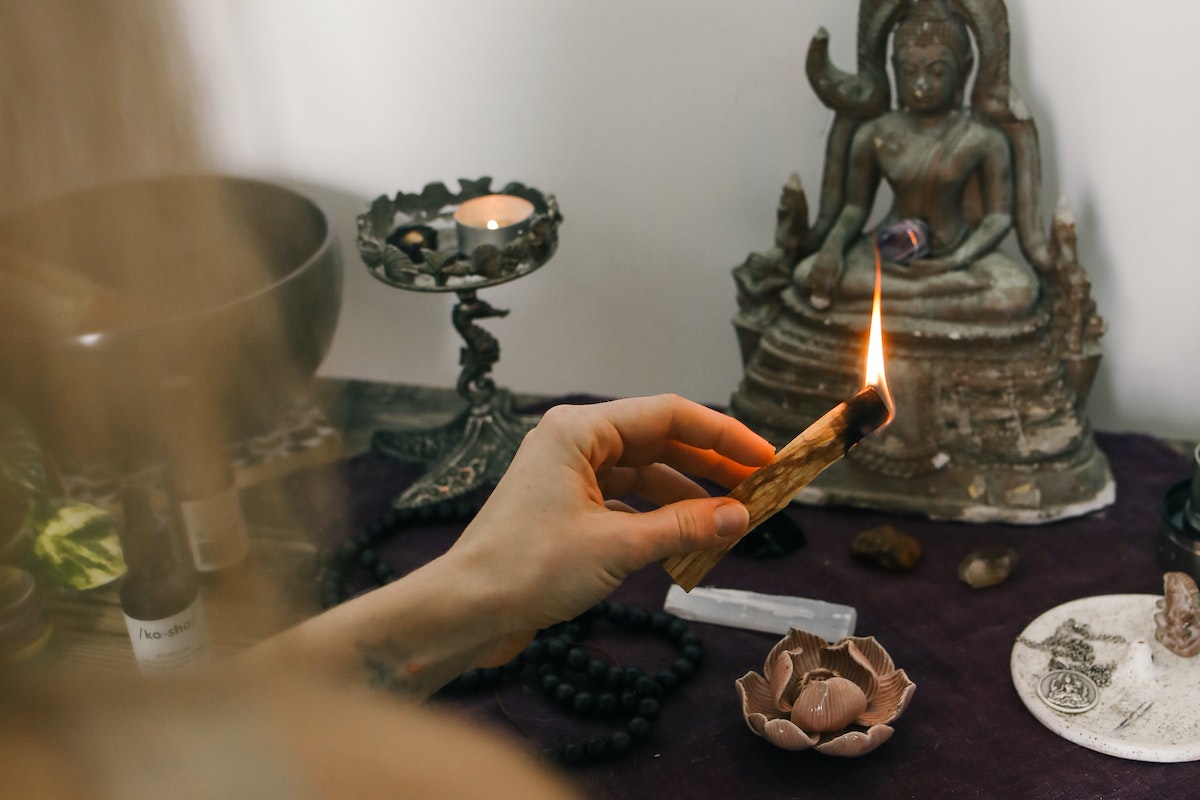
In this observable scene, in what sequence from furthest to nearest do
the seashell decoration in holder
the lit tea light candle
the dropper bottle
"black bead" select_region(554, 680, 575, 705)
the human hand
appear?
the lit tea light candle < "black bead" select_region(554, 680, 575, 705) < the seashell decoration in holder < the human hand < the dropper bottle

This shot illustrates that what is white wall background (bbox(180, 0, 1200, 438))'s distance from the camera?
1.34 meters

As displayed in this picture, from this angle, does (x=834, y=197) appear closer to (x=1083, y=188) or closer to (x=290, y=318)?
(x=1083, y=188)

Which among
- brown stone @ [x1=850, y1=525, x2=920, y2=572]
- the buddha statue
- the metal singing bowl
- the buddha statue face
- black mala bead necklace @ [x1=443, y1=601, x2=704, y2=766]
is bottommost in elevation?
black mala bead necklace @ [x1=443, y1=601, x2=704, y2=766]

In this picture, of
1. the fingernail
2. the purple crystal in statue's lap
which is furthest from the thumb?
the purple crystal in statue's lap

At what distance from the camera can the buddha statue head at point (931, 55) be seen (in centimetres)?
124

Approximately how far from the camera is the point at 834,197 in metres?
1.37

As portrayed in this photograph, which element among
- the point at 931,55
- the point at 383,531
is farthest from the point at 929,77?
the point at 383,531

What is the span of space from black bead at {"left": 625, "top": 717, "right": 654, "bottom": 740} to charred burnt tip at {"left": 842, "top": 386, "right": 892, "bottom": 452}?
0.44 metres

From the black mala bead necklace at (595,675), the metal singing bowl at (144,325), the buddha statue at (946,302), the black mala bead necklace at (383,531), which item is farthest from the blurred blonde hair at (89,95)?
the buddha statue at (946,302)

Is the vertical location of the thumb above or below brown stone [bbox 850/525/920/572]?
above

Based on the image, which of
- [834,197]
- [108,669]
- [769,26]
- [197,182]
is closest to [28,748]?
[108,669]

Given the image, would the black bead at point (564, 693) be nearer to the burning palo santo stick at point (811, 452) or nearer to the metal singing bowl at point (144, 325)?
the burning palo santo stick at point (811, 452)

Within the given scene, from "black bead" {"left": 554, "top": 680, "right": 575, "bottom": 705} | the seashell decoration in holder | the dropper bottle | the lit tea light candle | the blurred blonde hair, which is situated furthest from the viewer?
the lit tea light candle

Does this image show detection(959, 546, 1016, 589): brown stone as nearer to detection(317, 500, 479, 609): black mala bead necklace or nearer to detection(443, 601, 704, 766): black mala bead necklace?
detection(443, 601, 704, 766): black mala bead necklace
